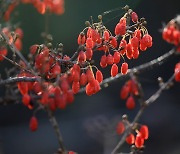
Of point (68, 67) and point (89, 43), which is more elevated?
point (89, 43)

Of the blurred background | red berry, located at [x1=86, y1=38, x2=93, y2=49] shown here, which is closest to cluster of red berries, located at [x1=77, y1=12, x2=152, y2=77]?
red berry, located at [x1=86, y1=38, x2=93, y2=49]

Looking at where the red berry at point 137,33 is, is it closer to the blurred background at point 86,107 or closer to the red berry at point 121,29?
the red berry at point 121,29

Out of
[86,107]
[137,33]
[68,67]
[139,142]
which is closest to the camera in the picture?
[68,67]

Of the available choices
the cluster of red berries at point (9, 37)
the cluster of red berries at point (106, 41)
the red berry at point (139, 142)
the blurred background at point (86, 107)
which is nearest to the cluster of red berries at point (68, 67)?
the cluster of red berries at point (106, 41)

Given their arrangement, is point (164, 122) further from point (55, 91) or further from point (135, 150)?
point (55, 91)

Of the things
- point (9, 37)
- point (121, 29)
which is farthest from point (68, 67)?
point (9, 37)

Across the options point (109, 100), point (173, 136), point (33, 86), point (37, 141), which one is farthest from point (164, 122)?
point (33, 86)

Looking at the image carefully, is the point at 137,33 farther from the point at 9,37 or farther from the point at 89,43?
the point at 9,37

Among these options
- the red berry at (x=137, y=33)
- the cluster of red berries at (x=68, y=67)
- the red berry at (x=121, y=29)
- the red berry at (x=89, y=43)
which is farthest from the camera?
the red berry at (x=137, y=33)
